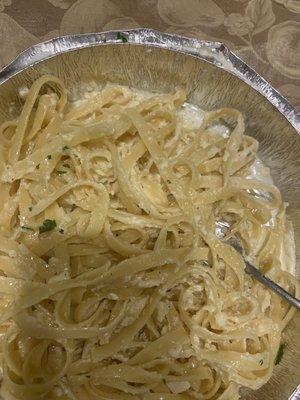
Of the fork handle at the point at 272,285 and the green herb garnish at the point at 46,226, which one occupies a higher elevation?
the fork handle at the point at 272,285

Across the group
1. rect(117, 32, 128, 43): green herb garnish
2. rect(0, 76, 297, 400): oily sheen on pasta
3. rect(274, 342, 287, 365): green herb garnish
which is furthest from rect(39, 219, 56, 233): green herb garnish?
rect(274, 342, 287, 365): green herb garnish

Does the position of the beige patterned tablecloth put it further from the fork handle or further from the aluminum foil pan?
the fork handle

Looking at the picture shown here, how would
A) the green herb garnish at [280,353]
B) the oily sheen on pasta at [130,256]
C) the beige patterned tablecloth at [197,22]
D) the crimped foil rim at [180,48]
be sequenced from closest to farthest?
the oily sheen on pasta at [130,256], the green herb garnish at [280,353], the crimped foil rim at [180,48], the beige patterned tablecloth at [197,22]

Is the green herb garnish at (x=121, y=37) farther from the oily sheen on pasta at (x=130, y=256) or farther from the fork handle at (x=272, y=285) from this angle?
the fork handle at (x=272, y=285)

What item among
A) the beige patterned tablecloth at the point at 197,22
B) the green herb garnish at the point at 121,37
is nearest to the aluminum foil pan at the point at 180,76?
the green herb garnish at the point at 121,37

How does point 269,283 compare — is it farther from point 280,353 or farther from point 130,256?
point 130,256

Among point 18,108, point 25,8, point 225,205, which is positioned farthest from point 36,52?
Result: point 225,205
